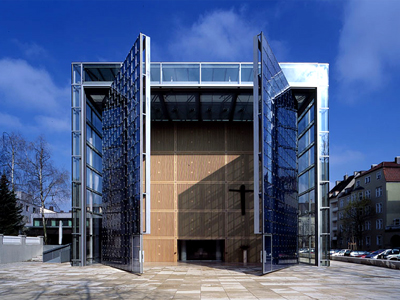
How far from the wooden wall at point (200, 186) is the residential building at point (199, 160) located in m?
0.08

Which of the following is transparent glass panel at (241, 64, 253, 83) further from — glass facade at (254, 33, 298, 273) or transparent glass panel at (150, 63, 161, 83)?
transparent glass panel at (150, 63, 161, 83)

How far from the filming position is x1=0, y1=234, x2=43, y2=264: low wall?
3149 centimetres

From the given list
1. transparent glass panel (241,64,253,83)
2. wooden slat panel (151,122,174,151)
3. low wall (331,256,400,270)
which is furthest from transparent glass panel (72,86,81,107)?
low wall (331,256,400,270)

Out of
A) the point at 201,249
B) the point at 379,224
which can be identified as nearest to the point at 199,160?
the point at 201,249

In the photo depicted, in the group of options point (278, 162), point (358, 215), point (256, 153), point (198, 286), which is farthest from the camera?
point (358, 215)

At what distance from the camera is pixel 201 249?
110 feet

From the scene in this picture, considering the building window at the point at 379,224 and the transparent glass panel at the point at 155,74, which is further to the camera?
the building window at the point at 379,224

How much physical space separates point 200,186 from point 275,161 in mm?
10931

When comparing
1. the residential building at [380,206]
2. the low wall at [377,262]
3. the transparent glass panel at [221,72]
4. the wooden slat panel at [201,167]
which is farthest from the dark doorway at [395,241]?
the transparent glass panel at [221,72]

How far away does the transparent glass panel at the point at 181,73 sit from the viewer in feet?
87.5

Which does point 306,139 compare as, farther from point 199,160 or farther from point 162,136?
point 162,136

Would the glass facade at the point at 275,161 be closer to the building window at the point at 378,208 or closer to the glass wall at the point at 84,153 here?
the glass wall at the point at 84,153

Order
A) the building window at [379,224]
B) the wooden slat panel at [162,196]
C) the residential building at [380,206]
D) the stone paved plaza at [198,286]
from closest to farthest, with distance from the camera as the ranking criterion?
1. the stone paved plaza at [198,286]
2. the wooden slat panel at [162,196]
3. the residential building at [380,206]
4. the building window at [379,224]

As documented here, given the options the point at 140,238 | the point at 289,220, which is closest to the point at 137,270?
the point at 140,238
